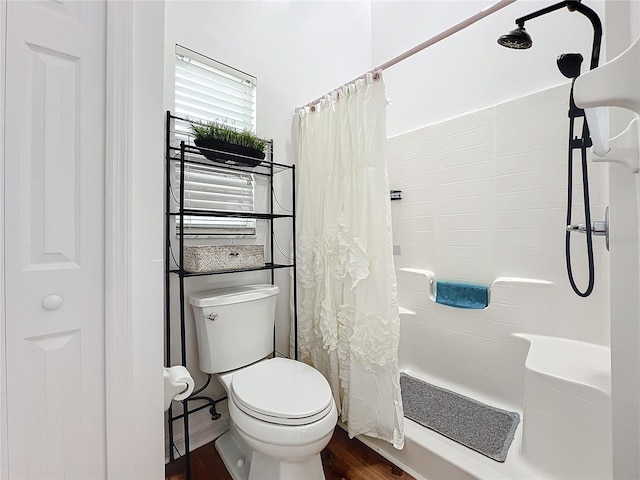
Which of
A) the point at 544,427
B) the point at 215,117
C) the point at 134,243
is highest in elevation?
the point at 215,117

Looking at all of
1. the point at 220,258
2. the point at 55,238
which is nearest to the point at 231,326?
the point at 220,258

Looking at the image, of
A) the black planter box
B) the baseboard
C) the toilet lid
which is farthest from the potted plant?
the baseboard

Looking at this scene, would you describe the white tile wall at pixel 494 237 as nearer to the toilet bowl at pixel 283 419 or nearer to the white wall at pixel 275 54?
the white wall at pixel 275 54

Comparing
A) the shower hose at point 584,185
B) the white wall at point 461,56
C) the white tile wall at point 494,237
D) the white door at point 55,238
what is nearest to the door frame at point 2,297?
the white door at point 55,238

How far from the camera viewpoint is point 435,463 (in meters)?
1.30

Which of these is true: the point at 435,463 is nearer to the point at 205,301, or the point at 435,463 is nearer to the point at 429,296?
the point at 429,296

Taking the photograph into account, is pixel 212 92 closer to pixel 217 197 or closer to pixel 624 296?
pixel 217 197

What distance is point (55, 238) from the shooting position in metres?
0.80

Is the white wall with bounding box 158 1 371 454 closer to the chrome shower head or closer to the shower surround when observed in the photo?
the shower surround

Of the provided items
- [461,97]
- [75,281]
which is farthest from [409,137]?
[75,281]

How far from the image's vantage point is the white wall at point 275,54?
5.06ft

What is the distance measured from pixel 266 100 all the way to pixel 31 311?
1.53 meters

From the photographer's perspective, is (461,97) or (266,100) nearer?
(266,100)

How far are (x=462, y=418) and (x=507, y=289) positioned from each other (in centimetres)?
74
